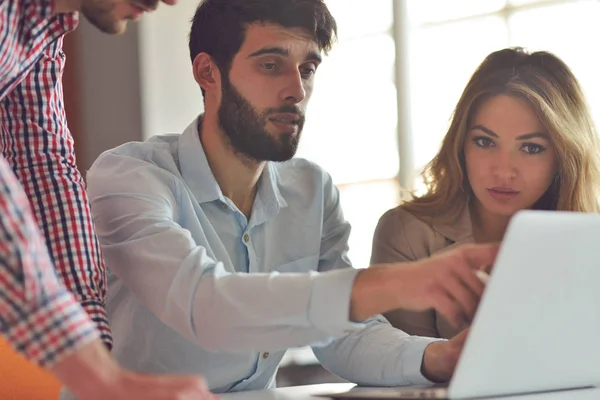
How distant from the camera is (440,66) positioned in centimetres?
445

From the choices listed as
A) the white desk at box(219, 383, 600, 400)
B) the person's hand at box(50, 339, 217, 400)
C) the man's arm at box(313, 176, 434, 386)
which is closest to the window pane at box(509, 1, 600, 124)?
the man's arm at box(313, 176, 434, 386)

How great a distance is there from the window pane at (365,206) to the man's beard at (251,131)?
269 cm

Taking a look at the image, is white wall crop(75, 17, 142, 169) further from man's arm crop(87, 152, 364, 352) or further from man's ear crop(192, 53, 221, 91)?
man's arm crop(87, 152, 364, 352)

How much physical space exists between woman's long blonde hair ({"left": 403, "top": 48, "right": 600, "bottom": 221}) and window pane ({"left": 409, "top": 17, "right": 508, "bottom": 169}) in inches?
88.7

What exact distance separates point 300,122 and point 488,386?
38.0 inches

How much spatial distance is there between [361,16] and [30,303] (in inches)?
163

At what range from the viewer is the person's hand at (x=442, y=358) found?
1334 millimetres

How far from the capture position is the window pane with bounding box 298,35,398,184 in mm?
4605

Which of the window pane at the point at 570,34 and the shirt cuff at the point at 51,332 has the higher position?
the window pane at the point at 570,34

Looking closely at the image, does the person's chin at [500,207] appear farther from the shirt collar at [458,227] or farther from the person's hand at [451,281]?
the person's hand at [451,281]

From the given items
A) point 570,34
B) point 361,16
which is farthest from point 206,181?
point 361,16

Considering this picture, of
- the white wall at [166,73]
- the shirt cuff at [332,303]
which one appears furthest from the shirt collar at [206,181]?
the white wall at [166,73]

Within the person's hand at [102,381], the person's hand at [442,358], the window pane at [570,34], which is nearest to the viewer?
the person's hand at [102,381]

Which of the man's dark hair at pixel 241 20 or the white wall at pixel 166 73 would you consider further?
the white wall at pixel 166 73
